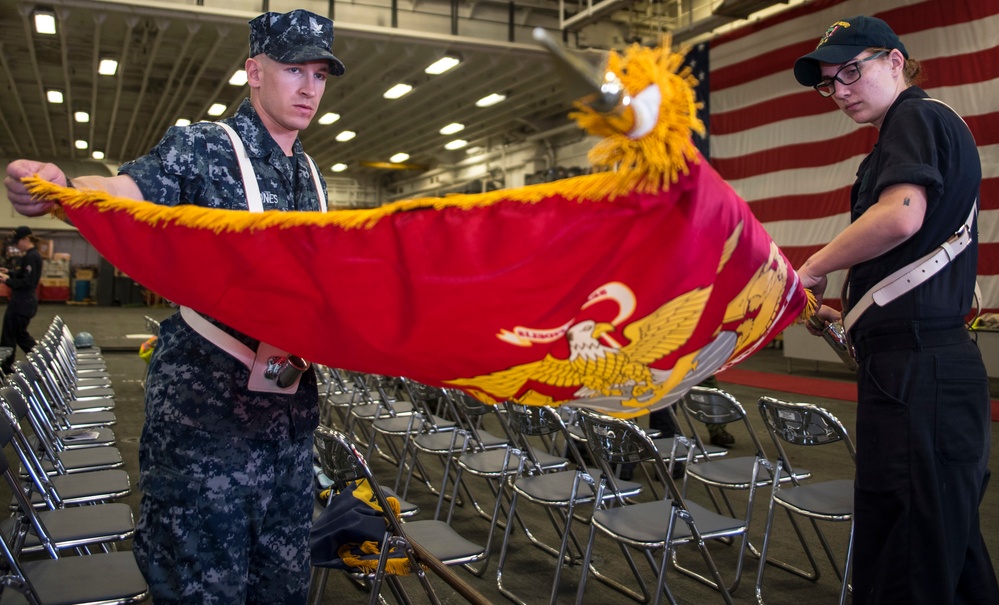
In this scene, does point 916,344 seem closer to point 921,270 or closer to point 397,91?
point 921,270

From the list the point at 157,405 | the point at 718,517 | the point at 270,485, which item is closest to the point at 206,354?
the point at 157,405

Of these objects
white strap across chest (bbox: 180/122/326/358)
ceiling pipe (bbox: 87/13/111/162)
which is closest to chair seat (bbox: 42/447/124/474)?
white strap across chest (bbox: 180/122/326/358)

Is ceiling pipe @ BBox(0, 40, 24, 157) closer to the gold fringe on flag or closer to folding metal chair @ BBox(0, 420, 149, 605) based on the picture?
folding metal chair @ BBox(0, 420, 149, 605)

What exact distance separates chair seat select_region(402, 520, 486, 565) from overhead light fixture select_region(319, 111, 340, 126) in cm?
1385

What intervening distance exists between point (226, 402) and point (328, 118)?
1512cm

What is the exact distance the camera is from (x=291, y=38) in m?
1.61

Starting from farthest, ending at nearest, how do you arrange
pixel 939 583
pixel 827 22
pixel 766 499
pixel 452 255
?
pixel 827 22, pixel 766 499, pixel 939 583, pixel 452 255

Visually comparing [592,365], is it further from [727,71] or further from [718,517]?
[727,71]

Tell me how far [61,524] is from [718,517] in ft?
7.60

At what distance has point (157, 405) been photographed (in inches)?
61.5

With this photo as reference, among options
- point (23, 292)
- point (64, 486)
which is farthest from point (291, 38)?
point (23, 292)

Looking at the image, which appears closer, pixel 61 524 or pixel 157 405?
pixel 157 405

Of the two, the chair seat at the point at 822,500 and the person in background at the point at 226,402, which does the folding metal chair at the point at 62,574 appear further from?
the chair seat at the point at 822,500

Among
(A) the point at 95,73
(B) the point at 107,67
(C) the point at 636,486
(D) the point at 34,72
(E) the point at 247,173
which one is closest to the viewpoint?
(E) the point at 247,173
